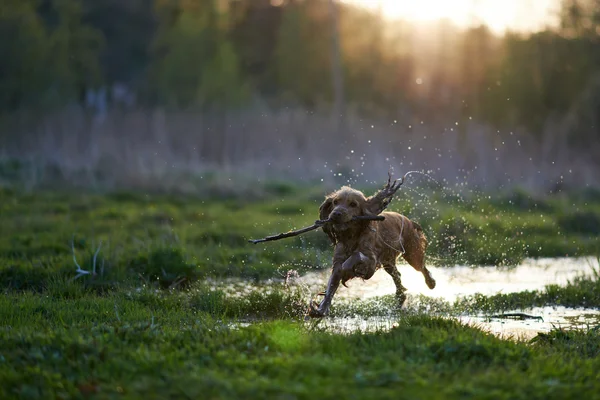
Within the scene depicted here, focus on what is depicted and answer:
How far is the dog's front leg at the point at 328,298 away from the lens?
25.3 feet

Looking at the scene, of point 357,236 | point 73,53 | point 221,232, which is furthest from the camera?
point 73,53

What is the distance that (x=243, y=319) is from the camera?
852 cm

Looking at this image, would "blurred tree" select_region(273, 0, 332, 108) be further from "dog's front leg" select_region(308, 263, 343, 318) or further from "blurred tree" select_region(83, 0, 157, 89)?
"dog's front leg" select_region(308, 263, 343, 318)

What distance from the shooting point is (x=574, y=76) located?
27.6 m

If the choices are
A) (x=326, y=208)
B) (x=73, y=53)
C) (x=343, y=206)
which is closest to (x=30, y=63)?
(x=73, y=53)

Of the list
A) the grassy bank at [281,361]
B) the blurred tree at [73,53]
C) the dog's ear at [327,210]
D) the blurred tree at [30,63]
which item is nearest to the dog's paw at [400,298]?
the dog's ear at [327,210]

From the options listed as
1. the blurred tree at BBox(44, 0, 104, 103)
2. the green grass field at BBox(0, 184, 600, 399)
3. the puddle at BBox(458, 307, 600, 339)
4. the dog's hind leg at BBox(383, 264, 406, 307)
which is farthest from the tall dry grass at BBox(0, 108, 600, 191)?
the blurred tree at BBox(44, 0, 104, 103)

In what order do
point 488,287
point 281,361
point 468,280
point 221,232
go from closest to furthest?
point 281,361
point 488,287
point 468,280
point 221,232

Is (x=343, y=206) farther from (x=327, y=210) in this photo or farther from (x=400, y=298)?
(x=400, y=298)

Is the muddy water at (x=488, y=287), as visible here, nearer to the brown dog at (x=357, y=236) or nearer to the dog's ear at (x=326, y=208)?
the brown dog at (x=357, y=236)

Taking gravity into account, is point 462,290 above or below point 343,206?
below

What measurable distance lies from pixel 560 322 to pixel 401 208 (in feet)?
19.0

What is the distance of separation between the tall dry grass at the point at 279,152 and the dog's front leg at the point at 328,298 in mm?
10517

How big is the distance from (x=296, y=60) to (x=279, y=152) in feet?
70.3
